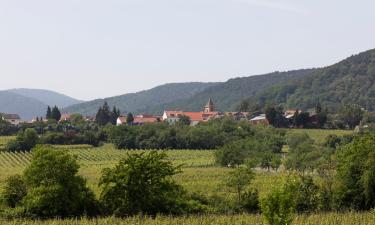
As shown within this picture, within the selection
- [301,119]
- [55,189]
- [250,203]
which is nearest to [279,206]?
[55,189]

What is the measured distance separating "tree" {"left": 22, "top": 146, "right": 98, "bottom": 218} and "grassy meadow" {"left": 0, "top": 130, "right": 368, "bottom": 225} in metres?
2.14

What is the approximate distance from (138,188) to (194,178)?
27857 mm

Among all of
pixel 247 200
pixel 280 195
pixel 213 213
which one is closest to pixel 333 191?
pixel 247 200

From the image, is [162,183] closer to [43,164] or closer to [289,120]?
[43,164]

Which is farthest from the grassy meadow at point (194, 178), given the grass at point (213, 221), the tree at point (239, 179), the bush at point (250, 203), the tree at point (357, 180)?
the tree at point (357, 180)

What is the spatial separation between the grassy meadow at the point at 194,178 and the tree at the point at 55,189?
2.14 meters

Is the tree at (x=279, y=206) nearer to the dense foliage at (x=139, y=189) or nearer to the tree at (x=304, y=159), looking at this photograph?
the dense foliage at (x=139, y=189)

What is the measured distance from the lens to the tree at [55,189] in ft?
95.7

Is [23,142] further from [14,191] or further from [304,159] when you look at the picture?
[14,191]

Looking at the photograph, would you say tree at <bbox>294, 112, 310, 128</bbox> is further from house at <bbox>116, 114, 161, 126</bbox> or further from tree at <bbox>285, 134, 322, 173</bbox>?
tree at <bbox>285, 134, 322, 173</bbox>

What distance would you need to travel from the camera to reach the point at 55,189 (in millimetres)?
29188

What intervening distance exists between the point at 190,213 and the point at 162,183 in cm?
253

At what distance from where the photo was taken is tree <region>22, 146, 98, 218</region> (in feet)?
95.7

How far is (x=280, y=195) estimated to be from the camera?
1477 centimetres
